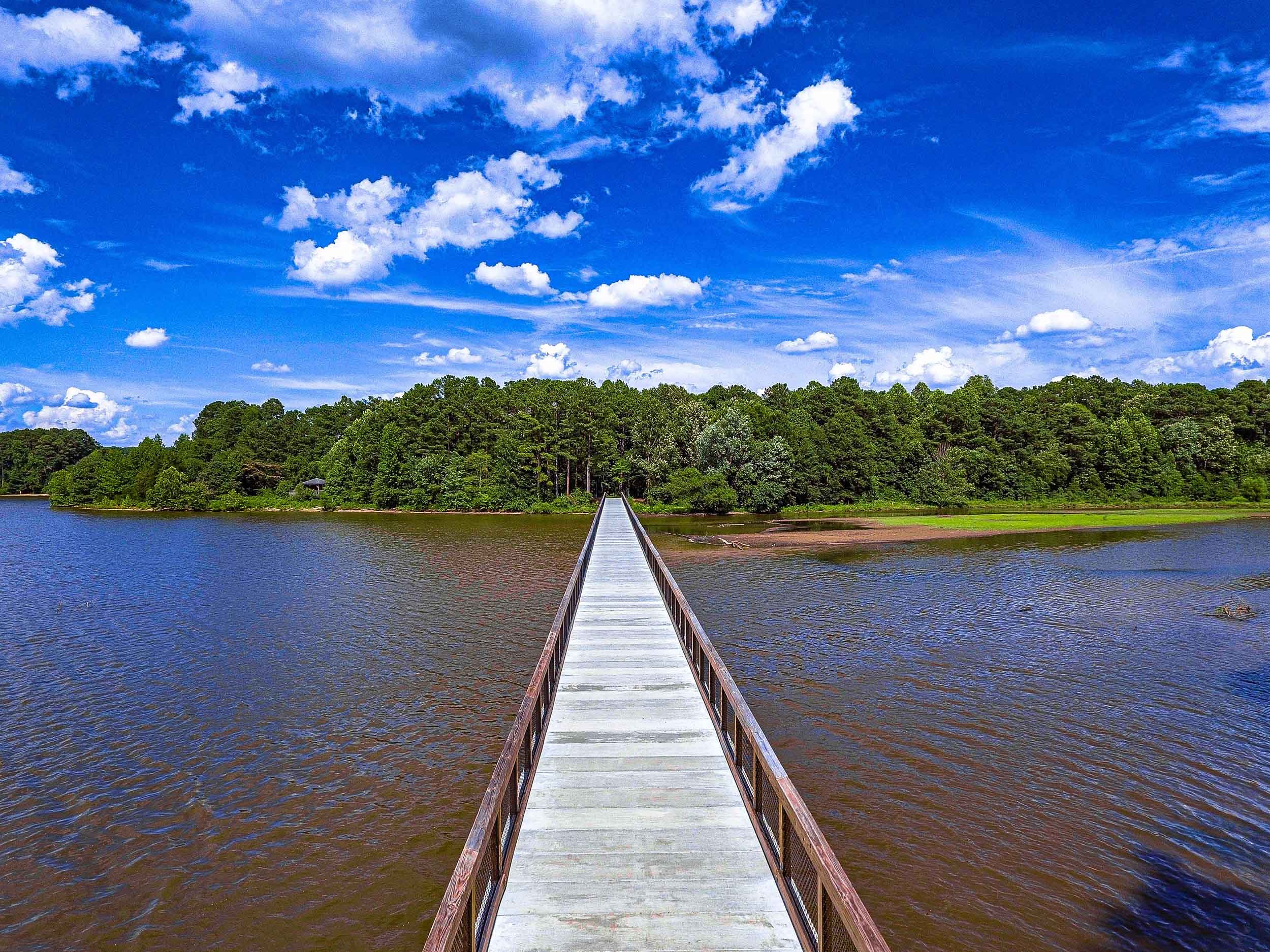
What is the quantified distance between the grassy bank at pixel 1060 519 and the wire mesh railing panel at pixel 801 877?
39286mm

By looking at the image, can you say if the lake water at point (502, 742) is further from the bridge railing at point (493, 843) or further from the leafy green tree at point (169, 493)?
the leafy green tree at point (169, 493)

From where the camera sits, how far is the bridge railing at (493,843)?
345 cm

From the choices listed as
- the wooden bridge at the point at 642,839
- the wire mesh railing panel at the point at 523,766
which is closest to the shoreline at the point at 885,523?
the wooden bridge at the point at 642,839

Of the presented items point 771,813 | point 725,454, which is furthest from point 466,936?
point 725,454

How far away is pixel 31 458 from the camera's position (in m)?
105

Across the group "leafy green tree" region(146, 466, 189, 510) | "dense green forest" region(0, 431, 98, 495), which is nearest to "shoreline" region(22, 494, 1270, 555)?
"leafy green tree" region(146, 466, 189, 510)

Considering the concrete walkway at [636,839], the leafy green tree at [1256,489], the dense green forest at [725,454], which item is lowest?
the concrete walkway at [636,839]

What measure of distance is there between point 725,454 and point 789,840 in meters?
54.1

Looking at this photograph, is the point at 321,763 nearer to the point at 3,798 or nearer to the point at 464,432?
the point at 3,798

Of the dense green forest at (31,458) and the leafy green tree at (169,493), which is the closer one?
Answer: the leafy green tree at (169,493)

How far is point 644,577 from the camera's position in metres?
16.9

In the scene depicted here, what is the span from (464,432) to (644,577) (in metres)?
56.9

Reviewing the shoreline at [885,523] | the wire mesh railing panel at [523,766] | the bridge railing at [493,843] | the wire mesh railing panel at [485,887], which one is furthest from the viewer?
the shoreline at [885,523]

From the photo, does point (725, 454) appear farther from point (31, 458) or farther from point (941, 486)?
point (31, 458)
